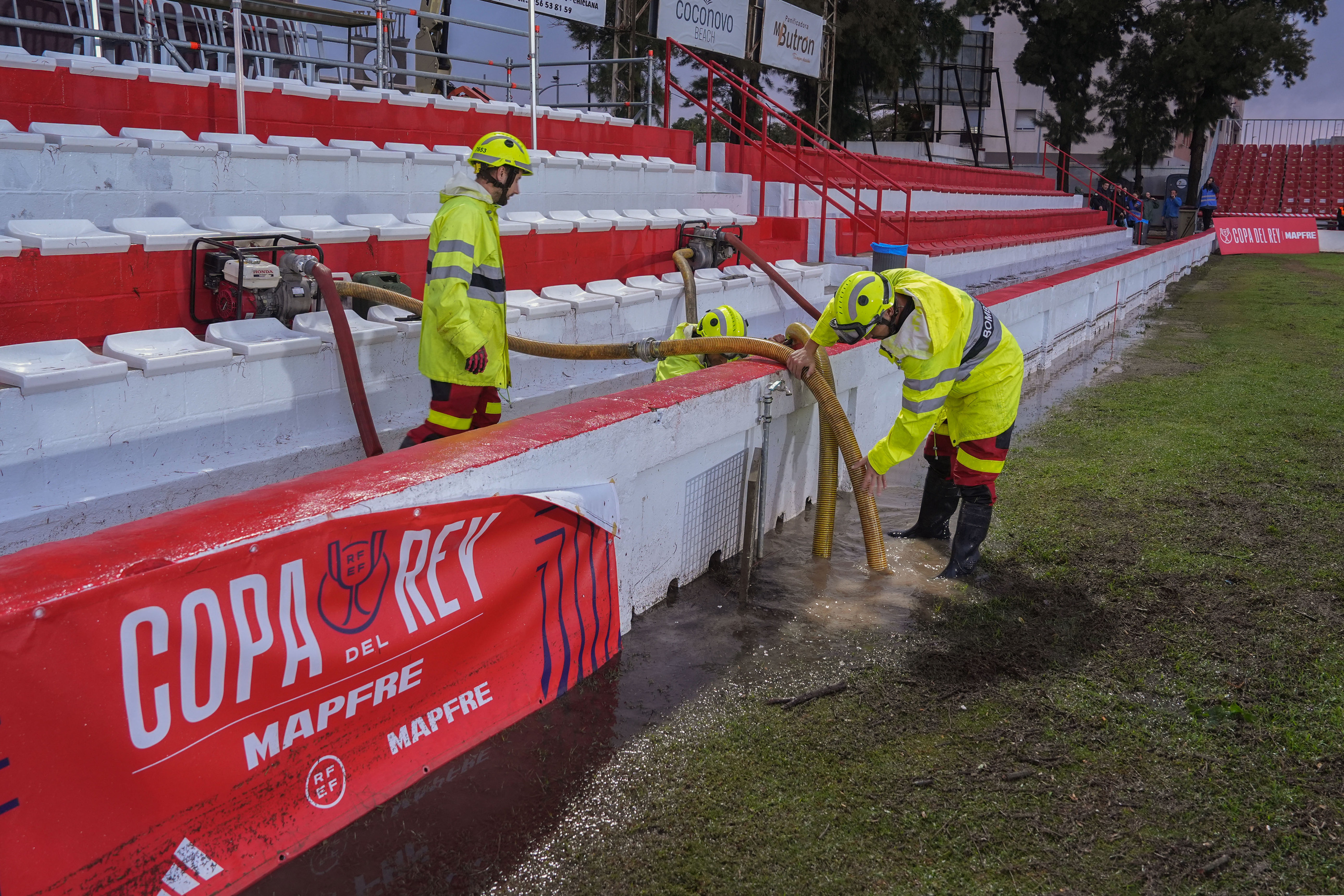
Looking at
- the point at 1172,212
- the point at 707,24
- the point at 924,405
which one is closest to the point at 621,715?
the point at 924,405

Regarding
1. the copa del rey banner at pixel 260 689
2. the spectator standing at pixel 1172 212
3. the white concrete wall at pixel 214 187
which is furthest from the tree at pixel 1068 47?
the copa del rey banner at pixel 260 689

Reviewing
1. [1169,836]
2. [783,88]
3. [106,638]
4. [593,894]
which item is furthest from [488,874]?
[783,88]

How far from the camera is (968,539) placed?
5.23 metres

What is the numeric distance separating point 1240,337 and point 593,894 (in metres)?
13.5

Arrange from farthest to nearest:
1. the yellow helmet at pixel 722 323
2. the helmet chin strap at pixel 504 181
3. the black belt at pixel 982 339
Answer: the yellow helmet at pixel 722 323
the helmet chin strap at pixel 504 181
the black belt at pixel 982 339

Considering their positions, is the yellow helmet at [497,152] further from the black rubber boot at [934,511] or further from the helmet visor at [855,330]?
the black rubber boot at [934,511]

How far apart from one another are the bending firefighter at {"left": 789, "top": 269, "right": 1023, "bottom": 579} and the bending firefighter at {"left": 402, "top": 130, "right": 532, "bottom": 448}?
164 cm

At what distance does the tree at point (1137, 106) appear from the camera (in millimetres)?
34969

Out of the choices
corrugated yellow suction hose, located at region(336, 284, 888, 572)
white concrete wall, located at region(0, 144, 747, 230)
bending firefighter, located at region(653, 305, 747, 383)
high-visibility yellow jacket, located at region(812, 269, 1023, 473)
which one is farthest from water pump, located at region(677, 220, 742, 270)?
high-visibility yellow jacket, located at region(812, 269, 1023, 473)

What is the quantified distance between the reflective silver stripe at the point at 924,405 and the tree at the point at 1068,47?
109 feet

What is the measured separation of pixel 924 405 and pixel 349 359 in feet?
9.97

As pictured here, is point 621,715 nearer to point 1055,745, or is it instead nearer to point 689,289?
point 1055,745

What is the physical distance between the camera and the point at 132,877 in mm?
2393

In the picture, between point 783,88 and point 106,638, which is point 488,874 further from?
point 783,88
